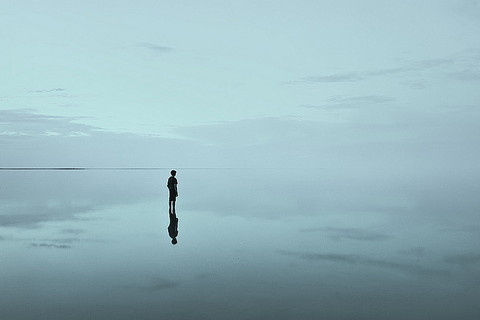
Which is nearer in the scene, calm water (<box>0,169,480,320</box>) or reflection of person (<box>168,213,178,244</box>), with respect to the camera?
calm water (<box>0,169,480,320</box>)

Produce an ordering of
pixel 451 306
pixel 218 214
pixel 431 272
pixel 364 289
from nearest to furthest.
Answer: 1. pixel 451 306
2. pixel 364 289
3. pixel 431 272
4. pixel 218 214

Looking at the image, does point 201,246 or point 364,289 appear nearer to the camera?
point 364,289

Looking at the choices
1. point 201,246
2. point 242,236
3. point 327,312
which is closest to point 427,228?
point 242,236

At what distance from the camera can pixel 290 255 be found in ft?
42.7

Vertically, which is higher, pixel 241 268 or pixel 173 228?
pixel 173 228

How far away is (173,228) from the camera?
18.0m

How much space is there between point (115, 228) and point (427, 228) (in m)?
12.1

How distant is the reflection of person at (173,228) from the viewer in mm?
15820

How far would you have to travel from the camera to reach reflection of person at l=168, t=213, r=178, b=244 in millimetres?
15820

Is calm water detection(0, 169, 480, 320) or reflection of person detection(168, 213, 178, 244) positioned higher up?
reflection of person detection(168, 213, 178, 244)

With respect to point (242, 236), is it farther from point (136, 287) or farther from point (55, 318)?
point (55, 318)

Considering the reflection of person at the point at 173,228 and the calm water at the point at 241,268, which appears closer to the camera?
the calm water at the point at 241,268

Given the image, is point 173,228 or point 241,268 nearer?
point 241,268

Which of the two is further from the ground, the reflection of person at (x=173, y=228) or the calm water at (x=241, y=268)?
the reflection of person at (x=173, y=228)
